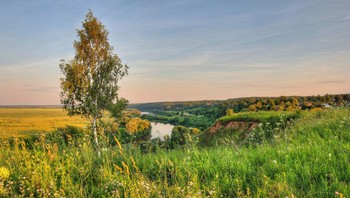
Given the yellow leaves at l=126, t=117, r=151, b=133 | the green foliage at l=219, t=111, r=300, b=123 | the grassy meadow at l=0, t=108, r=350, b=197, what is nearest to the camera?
the grassy meadow at l=0, t=108, r=350, b=197

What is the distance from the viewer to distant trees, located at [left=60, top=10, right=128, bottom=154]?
1259 inches

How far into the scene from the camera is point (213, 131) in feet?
116

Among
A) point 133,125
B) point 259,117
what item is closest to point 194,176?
point 259,117

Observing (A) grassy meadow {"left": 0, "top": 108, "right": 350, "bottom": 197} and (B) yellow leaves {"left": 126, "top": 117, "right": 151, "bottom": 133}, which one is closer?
(A) grassy meadow {"left": 0, "top": 108, "right": 350, "bottom": 197}

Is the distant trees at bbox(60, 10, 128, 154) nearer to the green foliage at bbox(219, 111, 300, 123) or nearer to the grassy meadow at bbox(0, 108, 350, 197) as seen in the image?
the green foliage at bbox(219, 111, 300, 123)

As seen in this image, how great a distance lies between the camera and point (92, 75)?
33562 millimetres

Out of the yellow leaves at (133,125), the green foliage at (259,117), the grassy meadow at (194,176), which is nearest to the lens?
the grassy meadow at (194,176)

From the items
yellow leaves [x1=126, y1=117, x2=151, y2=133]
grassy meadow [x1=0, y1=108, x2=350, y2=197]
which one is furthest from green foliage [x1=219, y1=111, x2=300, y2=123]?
grassy meadow [x1=0, y1=108, x2=350, y2=197]

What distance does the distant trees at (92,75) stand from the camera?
31969 mm

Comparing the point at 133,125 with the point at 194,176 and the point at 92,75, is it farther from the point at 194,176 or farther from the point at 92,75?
the point at 194,176

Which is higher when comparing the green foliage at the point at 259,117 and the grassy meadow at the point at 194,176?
the grassy meadow at the point at 194,176

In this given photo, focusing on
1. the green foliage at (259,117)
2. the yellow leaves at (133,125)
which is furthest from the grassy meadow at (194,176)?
the green foliage at (259,117)

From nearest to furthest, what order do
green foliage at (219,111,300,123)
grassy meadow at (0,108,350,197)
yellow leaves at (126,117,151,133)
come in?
grassy meadow at (0,108,350,197)
yellow leaves at (126,117,151,133)
green foliage at (219,111,300,123)

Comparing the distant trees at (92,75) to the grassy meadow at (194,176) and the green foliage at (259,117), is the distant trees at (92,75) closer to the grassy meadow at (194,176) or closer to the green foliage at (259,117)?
the green foliage at (259,117)
